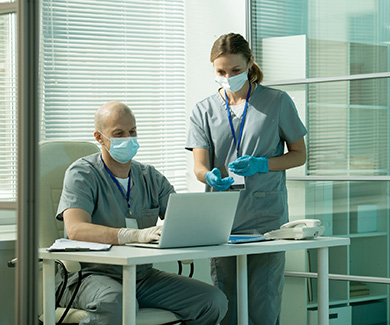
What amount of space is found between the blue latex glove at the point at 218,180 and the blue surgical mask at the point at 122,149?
1.17ft

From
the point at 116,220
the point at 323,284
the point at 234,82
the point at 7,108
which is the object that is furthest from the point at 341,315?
Answer: the point at 7,108

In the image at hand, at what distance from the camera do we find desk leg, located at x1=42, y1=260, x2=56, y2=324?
199 centimetres

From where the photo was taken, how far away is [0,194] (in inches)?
70.2

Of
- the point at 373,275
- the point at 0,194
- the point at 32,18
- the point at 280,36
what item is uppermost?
the point at 280,36

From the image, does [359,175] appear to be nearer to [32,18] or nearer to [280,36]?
[280,36]

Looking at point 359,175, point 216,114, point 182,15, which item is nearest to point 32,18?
point 216,114

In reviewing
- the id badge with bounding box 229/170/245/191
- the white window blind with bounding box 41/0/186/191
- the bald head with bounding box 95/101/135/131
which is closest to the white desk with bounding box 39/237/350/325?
the id badge with bounding box 229/170/245/191

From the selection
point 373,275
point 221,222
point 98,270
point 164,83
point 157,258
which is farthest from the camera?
point 164,83

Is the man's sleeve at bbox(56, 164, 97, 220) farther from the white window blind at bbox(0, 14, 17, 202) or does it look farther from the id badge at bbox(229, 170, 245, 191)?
the id badge at bbox(229, 170, 245, 191)

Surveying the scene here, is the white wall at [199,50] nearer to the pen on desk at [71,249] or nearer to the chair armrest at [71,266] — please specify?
the chair armrest at [71,266]

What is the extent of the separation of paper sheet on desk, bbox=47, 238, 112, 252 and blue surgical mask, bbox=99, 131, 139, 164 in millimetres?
391

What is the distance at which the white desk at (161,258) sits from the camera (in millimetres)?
1813

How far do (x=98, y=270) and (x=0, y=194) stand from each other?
2.00ft

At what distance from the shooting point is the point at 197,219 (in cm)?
198
